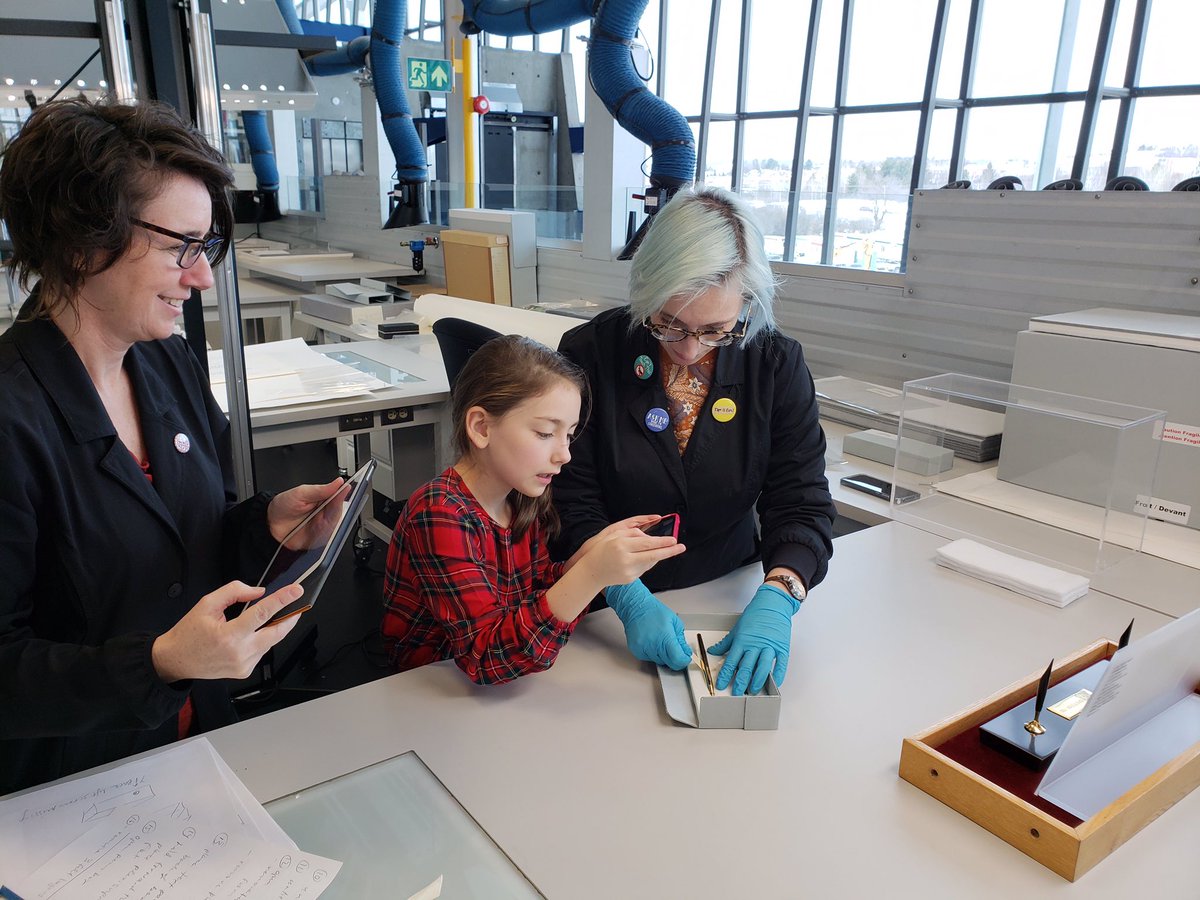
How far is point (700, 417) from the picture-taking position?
152 cm

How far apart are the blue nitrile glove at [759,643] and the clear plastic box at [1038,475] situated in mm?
647

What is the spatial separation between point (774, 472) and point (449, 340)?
0.99 metres

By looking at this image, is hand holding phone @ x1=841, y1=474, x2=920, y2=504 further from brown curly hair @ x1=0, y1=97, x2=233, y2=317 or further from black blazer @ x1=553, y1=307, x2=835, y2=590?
brown curly hair @ x1=0, y1=97, x2=233, y2=317

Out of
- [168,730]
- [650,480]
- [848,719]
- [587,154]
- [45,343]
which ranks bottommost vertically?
[168,730]

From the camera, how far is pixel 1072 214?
2.02 metres

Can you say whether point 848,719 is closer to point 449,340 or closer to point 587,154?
point 449,340

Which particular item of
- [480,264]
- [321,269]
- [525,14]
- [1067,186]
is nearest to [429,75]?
[525,14]

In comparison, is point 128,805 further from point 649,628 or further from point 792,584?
point 792,584

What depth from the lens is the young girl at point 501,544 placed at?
3.71 ft

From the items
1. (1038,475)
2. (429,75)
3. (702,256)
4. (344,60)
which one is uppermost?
(344,60)

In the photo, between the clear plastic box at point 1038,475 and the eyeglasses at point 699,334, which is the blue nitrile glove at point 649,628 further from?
the clear plastic box at point 1038,475

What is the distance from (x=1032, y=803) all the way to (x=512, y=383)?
853mm

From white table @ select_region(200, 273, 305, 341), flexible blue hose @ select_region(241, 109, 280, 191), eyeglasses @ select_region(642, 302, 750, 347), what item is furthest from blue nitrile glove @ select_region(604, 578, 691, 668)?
flexible blue hose @ select_region(241, 109, 280, 191)

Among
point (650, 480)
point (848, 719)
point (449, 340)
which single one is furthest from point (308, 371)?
point (848, 719)
